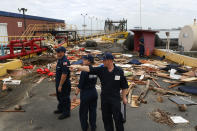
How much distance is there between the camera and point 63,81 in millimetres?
4859

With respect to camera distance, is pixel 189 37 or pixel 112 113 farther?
pixel 189 37

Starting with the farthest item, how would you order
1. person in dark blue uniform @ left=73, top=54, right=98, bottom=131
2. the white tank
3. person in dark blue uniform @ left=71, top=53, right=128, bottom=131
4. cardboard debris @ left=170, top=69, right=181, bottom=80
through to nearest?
the white tank → cardboard debris @ left=170, top=69, right=181, bottom=80 → person in dark blue uniform @ left=73, top=54, right=98, bottom=131 → person in dark blue uniform @ left=71, top=53, right=128, bottom=131

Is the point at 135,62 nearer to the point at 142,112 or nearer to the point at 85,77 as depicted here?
the point at 142,112

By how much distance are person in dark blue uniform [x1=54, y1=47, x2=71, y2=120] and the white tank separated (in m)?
15.3

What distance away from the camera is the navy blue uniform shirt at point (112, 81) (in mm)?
3731

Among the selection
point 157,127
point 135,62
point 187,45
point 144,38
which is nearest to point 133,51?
point 144,38

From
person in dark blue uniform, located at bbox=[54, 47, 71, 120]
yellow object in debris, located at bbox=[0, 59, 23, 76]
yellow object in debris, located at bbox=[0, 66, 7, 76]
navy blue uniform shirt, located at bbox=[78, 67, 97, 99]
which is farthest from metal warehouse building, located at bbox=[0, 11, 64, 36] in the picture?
navy blue uniform shirt, located at bbox=[78, 67, 97, 99]

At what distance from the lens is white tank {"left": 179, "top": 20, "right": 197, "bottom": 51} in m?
16.2

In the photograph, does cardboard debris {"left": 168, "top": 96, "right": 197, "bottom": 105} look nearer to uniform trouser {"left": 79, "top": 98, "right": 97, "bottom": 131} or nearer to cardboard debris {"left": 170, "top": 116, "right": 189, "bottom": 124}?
cardboard debris {"left": 170, "top": 116, "right": 189, "bottom": 124}

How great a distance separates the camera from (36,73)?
10.5m

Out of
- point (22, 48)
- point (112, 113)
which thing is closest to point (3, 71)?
point (22, 48)

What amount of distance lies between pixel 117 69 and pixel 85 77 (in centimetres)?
84

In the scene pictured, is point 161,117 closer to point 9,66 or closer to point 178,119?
point 178,119

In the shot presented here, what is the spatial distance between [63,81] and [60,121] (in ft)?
4.30
